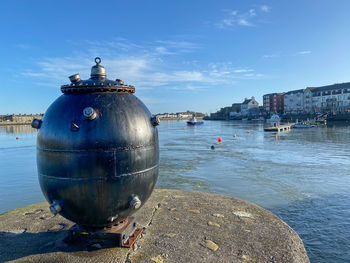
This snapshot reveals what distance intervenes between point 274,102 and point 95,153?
137m

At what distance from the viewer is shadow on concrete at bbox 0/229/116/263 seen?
434cm

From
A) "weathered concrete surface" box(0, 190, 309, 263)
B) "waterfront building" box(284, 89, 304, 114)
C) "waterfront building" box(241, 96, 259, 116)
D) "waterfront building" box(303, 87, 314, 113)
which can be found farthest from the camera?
"waterfront building" box(241, 96, 259, 116)

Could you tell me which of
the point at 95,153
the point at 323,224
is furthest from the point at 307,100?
the point at 95,153

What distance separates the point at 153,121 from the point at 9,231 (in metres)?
4.00

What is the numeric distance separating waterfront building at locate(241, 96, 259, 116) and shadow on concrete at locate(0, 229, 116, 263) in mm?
150462

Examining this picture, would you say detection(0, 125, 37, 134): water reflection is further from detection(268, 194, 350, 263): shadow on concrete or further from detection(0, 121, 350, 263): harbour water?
detection(268, 194, 350, 263): shadow on concrete

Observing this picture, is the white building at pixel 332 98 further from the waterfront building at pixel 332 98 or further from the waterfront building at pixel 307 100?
the waterfront building at pixel 307 100

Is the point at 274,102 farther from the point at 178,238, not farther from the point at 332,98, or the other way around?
the point at 178,238

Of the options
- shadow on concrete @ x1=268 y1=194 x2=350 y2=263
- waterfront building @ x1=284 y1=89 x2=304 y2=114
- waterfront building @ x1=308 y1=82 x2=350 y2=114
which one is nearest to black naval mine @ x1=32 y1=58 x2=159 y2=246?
shadow on concrete @ x1=268 y1=194 x2=350 y2=263

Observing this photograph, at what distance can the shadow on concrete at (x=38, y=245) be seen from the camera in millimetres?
4340

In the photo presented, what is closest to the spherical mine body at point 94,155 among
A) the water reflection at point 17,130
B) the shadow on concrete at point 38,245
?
the shadow on concrete at point 38,245

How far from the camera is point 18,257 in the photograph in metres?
4.20

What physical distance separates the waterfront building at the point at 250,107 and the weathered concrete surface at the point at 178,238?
14815cm

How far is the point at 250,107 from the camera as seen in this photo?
486ft
